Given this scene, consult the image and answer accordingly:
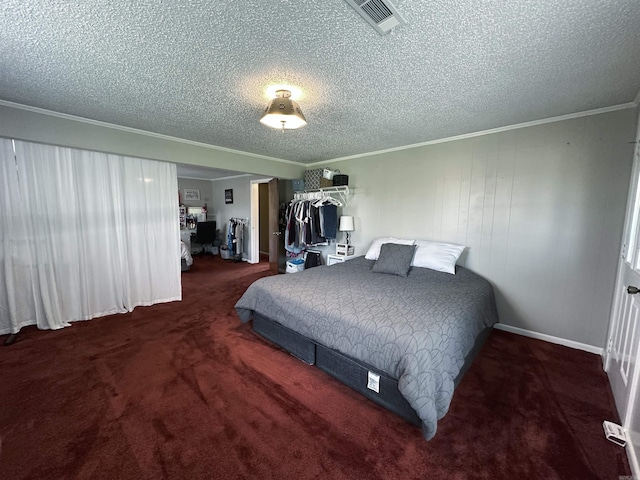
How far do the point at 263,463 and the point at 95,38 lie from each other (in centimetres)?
257

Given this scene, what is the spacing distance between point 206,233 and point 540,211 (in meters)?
7.02

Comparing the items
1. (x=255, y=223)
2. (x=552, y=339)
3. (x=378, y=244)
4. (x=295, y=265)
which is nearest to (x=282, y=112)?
(x=378, y=244)

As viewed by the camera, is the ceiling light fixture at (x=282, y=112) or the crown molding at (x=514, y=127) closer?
the ceiling light fixture at (x=282, y=112)

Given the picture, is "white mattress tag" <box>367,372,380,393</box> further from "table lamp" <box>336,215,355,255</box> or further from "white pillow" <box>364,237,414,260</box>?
"table lamp" <box>336,215,355,255</box>

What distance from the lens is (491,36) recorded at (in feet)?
4.59

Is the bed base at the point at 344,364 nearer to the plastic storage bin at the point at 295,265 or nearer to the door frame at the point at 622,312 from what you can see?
the door frame at the point at 622,312

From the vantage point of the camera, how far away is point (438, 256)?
2.99 m

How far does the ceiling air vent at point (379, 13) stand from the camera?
3.88 feet

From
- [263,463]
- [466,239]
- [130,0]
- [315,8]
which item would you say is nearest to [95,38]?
[130,0]

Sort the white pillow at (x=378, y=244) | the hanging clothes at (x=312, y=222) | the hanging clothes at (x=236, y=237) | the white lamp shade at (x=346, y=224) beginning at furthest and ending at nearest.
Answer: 1. the hanging clothes at (x=236, y=237)
2. the hanging clothes at (x=312, y=222)
3. the white lamp shade at (x=346, y=224)
4. the white pillow at (x=378, y=244)

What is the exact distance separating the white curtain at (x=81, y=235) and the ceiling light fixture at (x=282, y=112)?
2317 millimetres

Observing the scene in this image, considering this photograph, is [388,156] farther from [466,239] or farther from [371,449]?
[371,449]

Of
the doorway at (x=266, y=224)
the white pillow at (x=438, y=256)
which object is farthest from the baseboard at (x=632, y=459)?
the doorway at (x=266, y=224)

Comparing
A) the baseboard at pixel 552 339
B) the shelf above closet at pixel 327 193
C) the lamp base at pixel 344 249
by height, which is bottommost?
the baseboard at pixel 552 339
